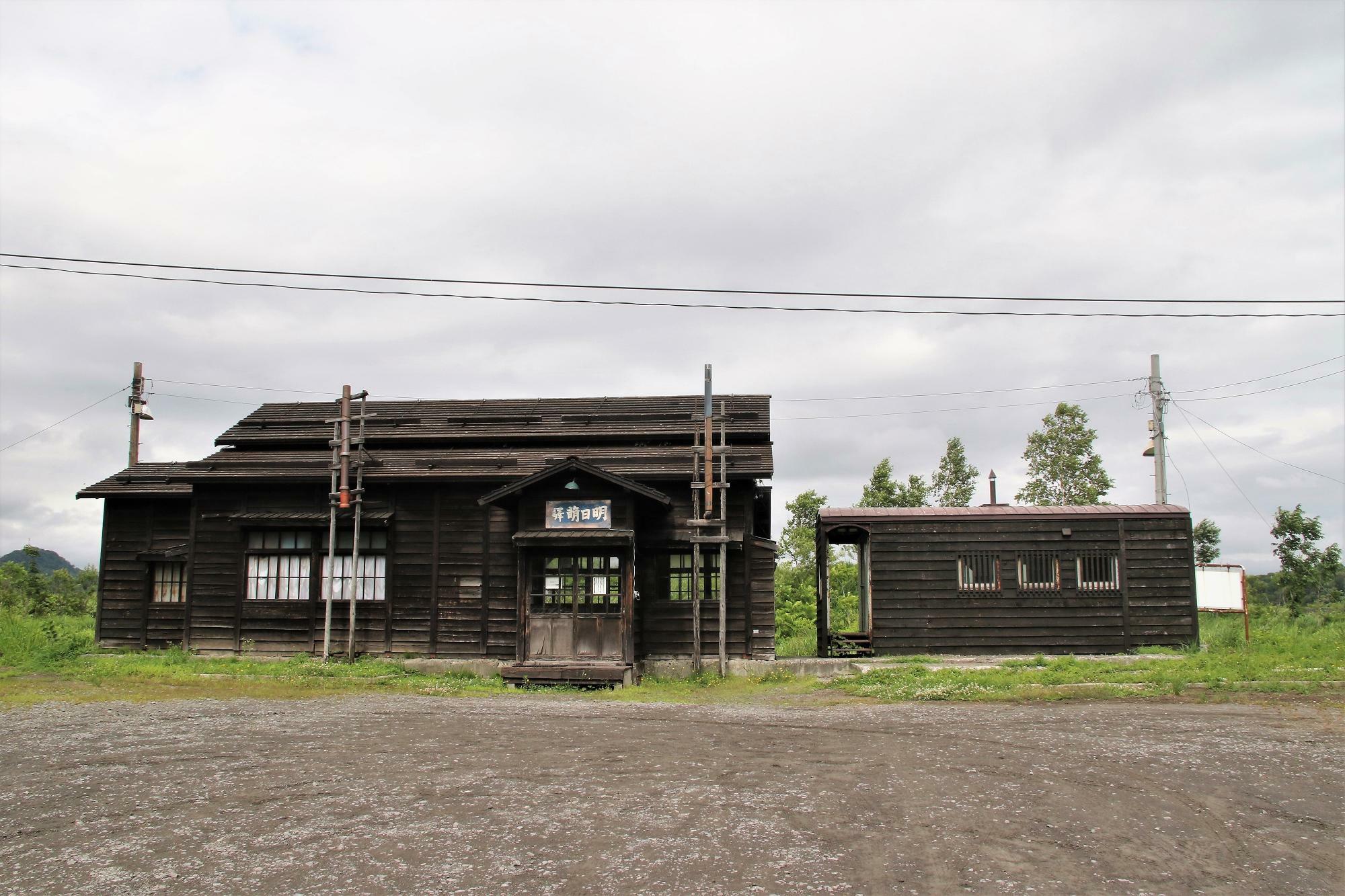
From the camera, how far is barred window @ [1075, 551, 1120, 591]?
17.5 meters

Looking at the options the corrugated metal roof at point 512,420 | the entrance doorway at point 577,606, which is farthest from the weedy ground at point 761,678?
the corrugated metal roof at point 512,420

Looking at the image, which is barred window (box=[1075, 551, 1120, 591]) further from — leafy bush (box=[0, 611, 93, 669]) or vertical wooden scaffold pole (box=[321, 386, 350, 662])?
leafy bush (box=[0, 611, 93, 669])

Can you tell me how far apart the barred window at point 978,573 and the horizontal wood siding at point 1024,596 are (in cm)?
10

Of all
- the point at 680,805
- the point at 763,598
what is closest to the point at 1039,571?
the point at 763,598

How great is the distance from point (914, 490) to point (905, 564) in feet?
50.2

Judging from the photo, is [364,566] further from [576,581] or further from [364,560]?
[576,581]

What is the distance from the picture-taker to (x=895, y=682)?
46.4 ft

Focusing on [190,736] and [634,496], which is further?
[634,496]

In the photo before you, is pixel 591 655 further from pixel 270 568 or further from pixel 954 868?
pixel 954 868

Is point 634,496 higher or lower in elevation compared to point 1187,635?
higher

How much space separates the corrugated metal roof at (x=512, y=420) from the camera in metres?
19.2

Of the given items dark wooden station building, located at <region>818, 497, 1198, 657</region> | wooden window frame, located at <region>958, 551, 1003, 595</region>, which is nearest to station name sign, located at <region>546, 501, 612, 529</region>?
dark wooden station building, located at <region>818, 497, 1198, 657</region>

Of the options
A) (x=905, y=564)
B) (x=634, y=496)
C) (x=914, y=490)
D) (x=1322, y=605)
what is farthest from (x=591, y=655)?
(x=1322, y=605)

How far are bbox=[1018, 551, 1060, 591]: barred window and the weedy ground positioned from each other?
60.7 inches
